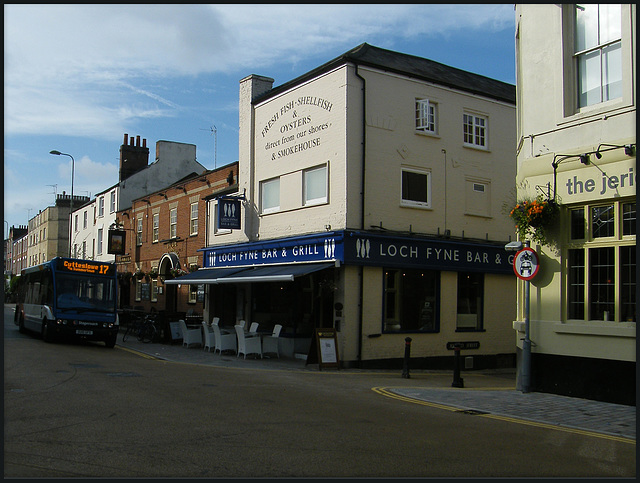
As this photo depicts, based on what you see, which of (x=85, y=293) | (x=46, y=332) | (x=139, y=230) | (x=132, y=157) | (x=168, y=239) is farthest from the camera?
(x=132, y=157)

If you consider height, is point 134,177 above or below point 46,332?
above

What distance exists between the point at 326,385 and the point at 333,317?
4879 mm

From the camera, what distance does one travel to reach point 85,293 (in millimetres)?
20922

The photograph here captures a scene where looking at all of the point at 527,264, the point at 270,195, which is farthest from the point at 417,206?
the point at 527,264

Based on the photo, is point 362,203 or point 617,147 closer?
point 617,147

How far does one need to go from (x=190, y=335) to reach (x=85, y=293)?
3.87m

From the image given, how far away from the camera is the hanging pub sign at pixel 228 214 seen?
22141 millimetres

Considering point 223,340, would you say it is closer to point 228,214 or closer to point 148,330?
point 228,214

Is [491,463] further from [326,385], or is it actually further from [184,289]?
[184,289]

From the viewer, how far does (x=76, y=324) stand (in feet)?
66.7

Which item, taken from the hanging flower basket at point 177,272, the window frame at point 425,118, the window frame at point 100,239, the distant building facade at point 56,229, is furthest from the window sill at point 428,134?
the distant building facade at point 56,229

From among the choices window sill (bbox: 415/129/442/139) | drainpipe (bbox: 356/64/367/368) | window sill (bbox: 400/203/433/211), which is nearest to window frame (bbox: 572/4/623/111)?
drainpipe (bbox: 356/64/367/368)

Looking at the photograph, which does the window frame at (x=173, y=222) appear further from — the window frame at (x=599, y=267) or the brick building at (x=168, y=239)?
the window frame at (x=599, y=267)

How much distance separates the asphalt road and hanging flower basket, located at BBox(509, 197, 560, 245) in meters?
3.98
